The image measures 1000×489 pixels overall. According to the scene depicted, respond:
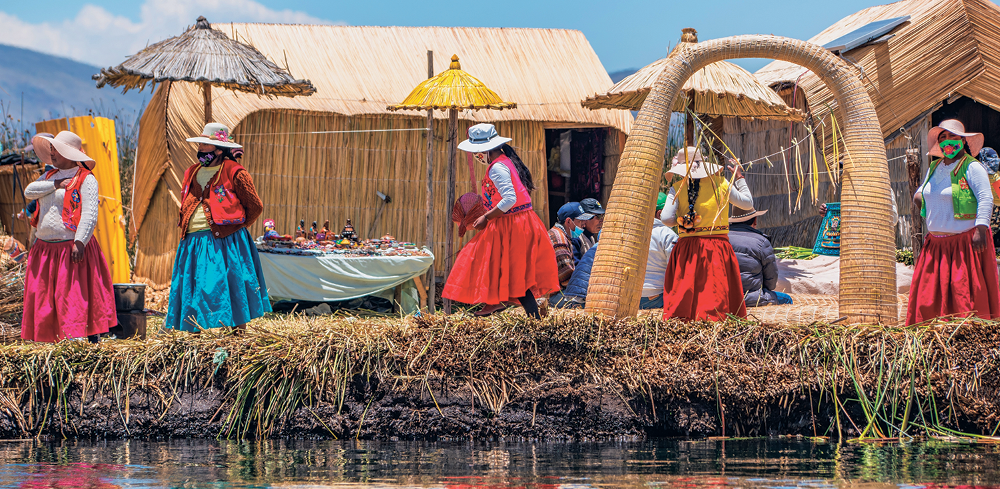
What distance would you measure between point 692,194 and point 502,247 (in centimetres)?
126

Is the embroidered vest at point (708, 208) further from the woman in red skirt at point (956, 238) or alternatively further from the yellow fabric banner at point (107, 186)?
the yellow fabric banner at point (107, 186)

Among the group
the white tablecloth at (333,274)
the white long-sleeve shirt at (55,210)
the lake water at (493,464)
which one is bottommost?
the lake water at (493,464)

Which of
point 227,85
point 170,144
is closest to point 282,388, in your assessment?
point 227,85

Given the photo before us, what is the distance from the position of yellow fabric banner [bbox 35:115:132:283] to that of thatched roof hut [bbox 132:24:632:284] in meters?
1.02

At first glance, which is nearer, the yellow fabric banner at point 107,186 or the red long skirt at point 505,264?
the red long skirt at point 505,264

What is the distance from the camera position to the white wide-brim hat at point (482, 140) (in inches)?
240

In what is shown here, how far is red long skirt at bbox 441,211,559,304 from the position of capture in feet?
19.9

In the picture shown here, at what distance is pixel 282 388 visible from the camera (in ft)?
15.0

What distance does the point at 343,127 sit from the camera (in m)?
10.5

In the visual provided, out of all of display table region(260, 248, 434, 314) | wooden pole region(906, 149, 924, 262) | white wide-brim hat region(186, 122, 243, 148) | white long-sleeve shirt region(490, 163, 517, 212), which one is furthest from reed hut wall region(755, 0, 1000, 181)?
white wide-brim hat region(186, 122, 243, 148)

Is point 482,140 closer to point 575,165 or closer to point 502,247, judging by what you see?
point 502,247

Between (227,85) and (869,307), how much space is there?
5.55 m

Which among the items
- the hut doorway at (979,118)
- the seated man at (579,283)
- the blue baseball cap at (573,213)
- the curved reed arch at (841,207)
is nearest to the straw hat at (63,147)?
the curved reed arch at (841,207)

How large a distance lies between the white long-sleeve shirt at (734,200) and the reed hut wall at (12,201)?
826 cm
